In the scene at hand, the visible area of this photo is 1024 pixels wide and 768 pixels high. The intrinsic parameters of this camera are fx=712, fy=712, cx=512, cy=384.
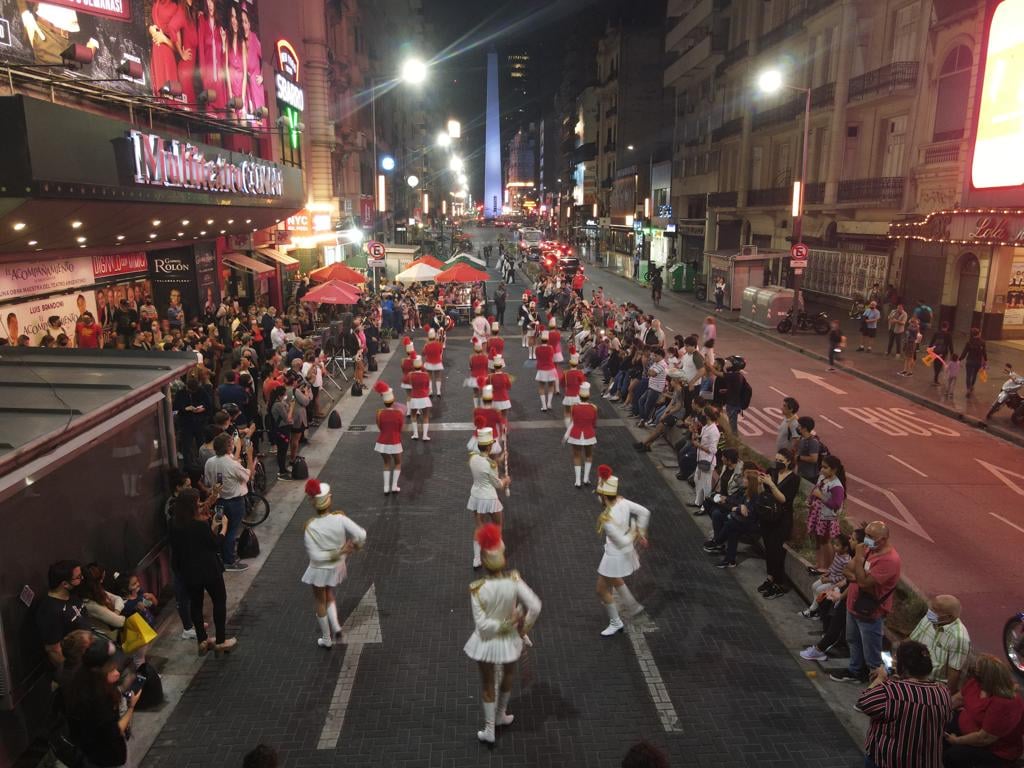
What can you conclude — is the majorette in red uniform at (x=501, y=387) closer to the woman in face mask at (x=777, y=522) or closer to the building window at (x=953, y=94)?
the woman in face mask at (x=777, y=522)

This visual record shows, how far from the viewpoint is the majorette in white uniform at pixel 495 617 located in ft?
19.5

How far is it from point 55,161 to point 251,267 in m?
16.6

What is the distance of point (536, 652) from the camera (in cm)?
751

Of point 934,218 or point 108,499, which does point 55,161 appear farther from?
point 934,218

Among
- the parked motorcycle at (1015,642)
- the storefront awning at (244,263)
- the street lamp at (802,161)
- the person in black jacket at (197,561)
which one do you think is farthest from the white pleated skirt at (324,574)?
the street lamp at (802,161)

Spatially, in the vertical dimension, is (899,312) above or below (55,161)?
below

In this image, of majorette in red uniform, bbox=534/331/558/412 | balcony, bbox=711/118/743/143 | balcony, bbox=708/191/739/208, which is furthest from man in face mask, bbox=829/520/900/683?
balcony, bbox=711/118/743/143

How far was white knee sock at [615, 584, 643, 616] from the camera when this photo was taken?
8012 millimetres

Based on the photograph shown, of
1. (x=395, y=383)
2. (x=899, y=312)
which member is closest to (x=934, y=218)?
(x=899, y=312)

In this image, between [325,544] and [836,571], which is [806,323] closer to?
[836,571]

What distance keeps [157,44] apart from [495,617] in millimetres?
19106

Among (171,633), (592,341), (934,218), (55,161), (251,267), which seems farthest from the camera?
(251,267)

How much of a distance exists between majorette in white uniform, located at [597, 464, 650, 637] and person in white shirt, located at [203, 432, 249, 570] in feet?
15.0

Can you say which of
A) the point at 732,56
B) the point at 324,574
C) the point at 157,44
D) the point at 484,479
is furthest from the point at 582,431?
the point at 732,56
